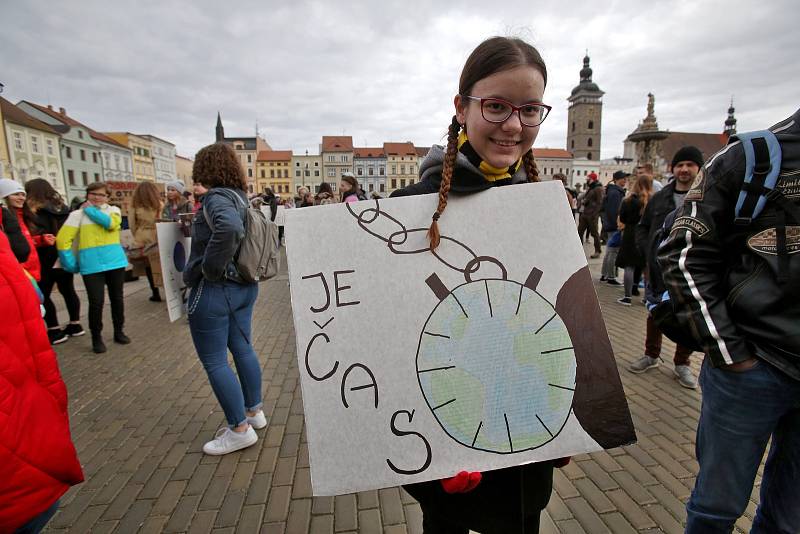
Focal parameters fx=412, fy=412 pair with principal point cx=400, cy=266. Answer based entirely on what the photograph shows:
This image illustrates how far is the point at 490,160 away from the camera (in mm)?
1207

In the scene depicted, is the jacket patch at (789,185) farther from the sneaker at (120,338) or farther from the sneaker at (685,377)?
the sneaker at (120,338)

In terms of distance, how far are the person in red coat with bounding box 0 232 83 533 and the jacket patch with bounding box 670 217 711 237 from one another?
2.22 meters

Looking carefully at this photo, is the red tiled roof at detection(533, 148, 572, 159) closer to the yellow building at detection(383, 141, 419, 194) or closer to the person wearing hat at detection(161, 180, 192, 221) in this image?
the yellow building at detection(383, 141, 419, 194)

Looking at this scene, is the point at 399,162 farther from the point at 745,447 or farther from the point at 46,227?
the point at 745,447

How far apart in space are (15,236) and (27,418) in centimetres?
355

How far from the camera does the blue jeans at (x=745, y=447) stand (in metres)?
1.35

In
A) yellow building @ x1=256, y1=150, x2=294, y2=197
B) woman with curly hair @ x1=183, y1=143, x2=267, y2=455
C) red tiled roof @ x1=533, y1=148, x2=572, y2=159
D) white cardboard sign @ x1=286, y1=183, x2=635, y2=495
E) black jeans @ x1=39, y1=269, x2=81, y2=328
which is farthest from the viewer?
red tiled roof @ x1=533, y1=148, x2=572, y2=159

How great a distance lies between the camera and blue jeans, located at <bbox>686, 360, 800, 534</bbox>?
4.43ft

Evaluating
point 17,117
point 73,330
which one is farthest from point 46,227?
point 17,117

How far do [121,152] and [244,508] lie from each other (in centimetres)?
6789

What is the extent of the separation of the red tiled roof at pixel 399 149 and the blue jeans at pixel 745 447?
243 feet

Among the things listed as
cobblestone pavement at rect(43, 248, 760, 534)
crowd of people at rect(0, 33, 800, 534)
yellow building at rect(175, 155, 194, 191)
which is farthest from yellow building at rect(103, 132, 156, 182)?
crowd of people at rect(0, 33, 800, 534)

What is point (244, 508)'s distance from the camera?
2.34 metres

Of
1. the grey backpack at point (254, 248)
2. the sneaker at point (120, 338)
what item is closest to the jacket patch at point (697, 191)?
the grey backpack at point (254, 248)
